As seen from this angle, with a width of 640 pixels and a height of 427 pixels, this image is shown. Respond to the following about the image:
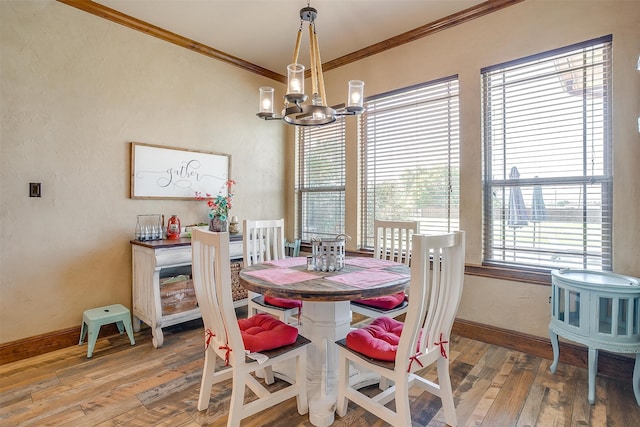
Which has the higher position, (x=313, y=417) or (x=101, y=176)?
(x=101, y=176)

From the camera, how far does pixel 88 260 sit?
2.84 m

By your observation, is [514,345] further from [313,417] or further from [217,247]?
[217,247]

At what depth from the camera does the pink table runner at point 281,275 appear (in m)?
1.83

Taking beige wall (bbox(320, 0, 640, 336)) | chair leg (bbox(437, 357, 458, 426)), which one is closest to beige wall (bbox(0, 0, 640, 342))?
beige wall (bbox(320, 0, 640, 336))

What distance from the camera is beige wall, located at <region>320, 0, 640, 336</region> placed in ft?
7.24

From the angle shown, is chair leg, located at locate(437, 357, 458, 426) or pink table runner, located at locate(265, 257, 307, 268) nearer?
chair leg, located at locate(437, 357, 458, 426)

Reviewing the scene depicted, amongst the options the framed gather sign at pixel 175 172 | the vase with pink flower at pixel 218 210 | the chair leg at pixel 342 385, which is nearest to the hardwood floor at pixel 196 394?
the chair leg at pixel 342 385

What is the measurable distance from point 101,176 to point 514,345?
3711 millimetres

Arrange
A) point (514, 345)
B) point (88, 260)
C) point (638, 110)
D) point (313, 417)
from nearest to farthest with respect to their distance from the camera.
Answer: point (313, 417) < point (638, 110) < point (514, 345) < point (88, 260)

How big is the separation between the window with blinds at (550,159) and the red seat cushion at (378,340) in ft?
4.90

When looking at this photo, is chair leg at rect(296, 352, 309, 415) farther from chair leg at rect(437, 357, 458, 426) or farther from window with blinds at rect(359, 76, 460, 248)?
window with blinds at rect(359, 76, 460, 248)

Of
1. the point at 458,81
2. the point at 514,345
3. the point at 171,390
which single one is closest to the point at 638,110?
the point at 458,81

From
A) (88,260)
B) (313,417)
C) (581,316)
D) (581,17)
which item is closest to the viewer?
(313,417)

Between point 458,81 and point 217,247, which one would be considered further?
point 458,81
